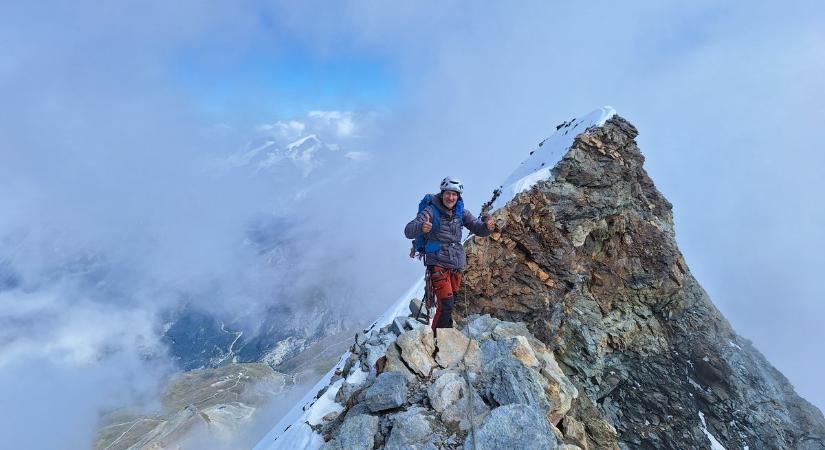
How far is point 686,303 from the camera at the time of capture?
2497 centimetres

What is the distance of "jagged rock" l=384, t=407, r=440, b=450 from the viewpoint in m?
7.79

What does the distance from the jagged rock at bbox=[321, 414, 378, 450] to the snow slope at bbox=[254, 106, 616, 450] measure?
3.87 feet

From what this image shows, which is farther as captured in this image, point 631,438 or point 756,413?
point 756,413

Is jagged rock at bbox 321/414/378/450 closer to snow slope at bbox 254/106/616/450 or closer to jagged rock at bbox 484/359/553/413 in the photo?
snow slope at bbox 254/106/616/450

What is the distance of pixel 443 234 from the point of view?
37.7 ft

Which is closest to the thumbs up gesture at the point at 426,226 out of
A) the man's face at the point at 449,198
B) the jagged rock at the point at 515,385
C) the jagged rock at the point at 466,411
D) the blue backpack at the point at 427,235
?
the blue backpack at the point at 427,235

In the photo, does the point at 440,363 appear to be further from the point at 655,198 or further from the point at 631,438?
the point at 655,198

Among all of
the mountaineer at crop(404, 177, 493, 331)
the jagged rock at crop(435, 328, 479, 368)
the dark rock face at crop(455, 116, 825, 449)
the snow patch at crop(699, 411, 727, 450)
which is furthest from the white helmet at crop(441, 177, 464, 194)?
the snow patch at crop(699, 411, 727, 450)

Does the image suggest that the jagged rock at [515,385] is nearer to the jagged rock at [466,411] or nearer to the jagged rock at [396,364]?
the jagged rock at [466,411]

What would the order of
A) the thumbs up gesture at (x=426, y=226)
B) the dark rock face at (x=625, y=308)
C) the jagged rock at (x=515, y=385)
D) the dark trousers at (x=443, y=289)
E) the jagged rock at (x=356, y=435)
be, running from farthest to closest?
the dark rock face at (x=625, y=308) < the dark trousers at (x=443, y=289) < the thumbs up gesture at (x=426, y=226) < the jagged rock at (x=515, y=385) < the jagged rock at (x=356, y=435)

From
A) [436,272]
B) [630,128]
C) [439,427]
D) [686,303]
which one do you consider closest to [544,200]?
[630,128]

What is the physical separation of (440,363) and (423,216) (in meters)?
3.88

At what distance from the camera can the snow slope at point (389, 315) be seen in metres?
10.3

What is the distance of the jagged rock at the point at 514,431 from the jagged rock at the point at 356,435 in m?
1.97
